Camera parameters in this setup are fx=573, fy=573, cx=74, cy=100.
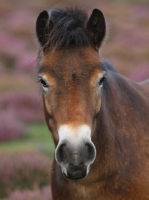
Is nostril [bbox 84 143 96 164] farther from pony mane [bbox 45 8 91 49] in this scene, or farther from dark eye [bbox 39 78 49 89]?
pony mane [bbox 45 8 91 49]

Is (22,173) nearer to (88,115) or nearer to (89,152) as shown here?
(88,115)

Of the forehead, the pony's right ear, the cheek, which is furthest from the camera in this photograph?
the pony's right ear

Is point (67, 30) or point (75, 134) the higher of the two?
point (67, 30)

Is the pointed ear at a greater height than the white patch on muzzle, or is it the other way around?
the pointed ear

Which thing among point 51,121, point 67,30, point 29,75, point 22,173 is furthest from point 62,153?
point 29,75

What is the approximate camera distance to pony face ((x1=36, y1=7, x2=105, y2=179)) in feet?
12.5

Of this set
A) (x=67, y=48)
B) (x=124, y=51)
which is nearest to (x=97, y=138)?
(x=67, y=48)

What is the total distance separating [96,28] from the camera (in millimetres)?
4406

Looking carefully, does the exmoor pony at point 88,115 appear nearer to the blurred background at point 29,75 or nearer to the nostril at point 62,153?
the nostril at point 62,153

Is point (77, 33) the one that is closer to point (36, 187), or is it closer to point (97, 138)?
point (97, 138)

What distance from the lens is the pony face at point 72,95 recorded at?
381 centimetres

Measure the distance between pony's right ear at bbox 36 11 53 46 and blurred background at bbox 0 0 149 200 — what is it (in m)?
0.14

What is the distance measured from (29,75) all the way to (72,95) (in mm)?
13207

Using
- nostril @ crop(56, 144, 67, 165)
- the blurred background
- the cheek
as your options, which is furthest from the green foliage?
nostril @ crop(56, 144, 67, 165)
